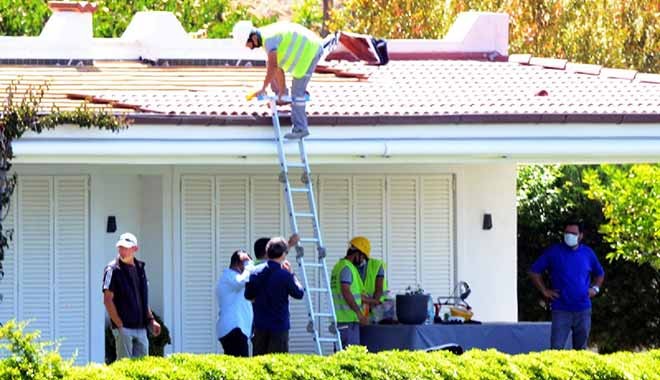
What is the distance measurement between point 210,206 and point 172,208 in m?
0.39

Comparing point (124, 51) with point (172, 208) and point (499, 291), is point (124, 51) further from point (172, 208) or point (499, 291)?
point (499, 291)

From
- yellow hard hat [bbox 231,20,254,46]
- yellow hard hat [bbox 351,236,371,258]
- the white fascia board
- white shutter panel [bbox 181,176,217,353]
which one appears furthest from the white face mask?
yellow hard hat [bbox 231,20,254,46]

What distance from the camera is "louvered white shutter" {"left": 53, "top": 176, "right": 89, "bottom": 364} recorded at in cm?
1689

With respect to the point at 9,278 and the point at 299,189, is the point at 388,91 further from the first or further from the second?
the point at 9,278

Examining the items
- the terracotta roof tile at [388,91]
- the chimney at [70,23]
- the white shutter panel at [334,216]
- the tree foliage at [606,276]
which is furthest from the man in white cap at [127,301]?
the tree foliage at [606,276]

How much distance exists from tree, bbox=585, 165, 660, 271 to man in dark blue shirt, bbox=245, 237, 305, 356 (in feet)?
22.2

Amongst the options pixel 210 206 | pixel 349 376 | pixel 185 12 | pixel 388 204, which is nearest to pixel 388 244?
pixel 388 204

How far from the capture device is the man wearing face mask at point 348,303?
16.0m

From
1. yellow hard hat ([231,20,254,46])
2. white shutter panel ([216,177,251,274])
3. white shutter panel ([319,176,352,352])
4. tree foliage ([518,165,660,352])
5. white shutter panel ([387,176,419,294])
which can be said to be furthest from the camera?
tree foliage ([518,165,660,352])

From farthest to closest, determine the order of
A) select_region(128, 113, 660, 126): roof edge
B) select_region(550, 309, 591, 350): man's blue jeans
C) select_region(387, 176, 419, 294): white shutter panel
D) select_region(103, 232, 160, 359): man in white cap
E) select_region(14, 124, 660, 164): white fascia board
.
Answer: select_region(387, 176, 419, 294): white shutter panel
select_region(550, 309, 591, 350): man's blue jeans
select_region(128, 113, 660, 126): roof edge
select_region(14, 124, 660, 164): white fascia board
select_region(103, 232, 160, 359): man in white cap

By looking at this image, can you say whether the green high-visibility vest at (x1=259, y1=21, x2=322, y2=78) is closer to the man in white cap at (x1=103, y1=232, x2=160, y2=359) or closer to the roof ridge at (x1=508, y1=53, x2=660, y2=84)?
the man in white cap at (x1=103, y1=232, x2=160, y2=359)

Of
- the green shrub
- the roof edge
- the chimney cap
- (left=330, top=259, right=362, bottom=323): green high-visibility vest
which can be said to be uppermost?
the chimney cap

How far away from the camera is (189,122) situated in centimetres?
1530

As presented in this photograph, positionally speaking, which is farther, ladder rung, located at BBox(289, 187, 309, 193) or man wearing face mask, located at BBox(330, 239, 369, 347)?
man wearing face mask, located at BBox(330, 239, 369, 347)
